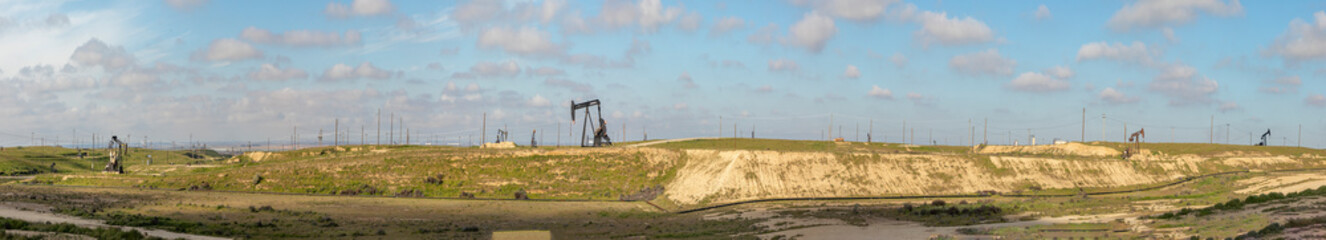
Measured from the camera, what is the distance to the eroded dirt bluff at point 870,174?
235 ft

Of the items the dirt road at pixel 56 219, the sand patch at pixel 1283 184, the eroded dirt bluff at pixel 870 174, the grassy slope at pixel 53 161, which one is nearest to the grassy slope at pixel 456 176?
the eroded dirt bluff at pixel 870 174

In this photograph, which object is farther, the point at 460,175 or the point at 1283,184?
the point at 460,175

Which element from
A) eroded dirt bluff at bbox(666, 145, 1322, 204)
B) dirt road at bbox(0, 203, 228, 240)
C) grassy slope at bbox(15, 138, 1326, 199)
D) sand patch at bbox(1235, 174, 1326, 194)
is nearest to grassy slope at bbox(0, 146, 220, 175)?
grassy slope at bbox(15, 138, 1326, 199)

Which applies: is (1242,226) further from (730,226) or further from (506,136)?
(506,136)

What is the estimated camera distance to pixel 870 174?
254ft

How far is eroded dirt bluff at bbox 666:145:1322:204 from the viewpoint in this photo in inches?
2820

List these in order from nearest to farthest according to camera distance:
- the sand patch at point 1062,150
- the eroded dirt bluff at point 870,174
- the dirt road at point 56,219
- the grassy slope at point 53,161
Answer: the dirt road at point 56,219
the eroded dirt bluff at point 870,174
the sand patch at point 1062,150
the grassy slope at point 53,161

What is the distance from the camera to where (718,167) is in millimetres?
76438

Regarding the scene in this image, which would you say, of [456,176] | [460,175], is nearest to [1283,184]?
[460,175]

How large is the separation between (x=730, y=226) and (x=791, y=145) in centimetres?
8224

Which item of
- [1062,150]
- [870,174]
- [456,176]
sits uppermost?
[1062,150]

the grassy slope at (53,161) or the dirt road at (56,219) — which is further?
the grassy slope at (53,161)

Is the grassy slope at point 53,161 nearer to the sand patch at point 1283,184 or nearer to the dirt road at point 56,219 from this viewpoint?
the dirt road at point 56,219

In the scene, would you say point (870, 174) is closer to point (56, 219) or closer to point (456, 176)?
point (456, 176)
